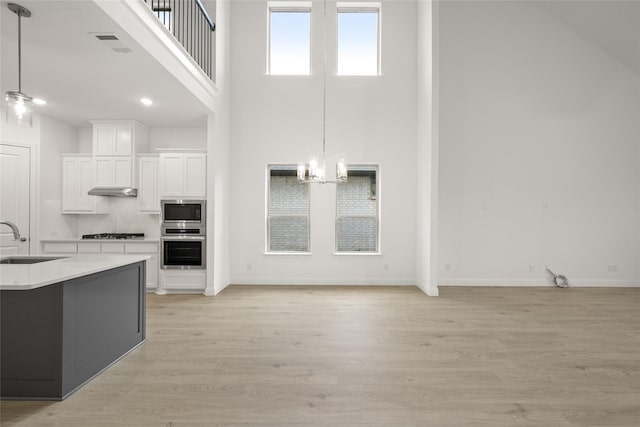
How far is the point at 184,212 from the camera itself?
5.96 metres

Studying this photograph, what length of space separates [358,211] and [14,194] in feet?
19.0

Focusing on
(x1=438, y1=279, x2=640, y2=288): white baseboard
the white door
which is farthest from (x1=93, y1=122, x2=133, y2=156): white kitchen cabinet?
(x1=438, y1=279, x2=640, y2=288): white baseboard

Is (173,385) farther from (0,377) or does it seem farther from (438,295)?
(438,295)

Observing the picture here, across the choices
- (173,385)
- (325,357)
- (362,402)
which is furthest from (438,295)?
(173,385)

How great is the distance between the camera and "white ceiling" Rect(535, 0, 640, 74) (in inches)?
234

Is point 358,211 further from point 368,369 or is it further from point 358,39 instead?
point 368,369

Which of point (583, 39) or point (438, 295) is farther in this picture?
point (583, 39)

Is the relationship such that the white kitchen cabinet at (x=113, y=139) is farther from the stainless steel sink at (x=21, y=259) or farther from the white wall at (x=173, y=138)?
the stainless steel sink at (x=21, y=259)

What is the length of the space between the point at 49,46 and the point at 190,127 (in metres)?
3.22

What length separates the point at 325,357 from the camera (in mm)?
3322

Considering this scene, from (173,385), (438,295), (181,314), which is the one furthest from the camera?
(438,295)

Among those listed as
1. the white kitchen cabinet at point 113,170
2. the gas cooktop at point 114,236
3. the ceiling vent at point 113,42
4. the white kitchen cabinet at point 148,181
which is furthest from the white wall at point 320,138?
the ceiling vent at point 113,42

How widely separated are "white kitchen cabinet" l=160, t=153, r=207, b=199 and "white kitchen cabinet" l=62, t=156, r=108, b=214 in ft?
4.81

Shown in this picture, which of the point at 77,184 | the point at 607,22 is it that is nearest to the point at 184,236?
the point at 77,184
